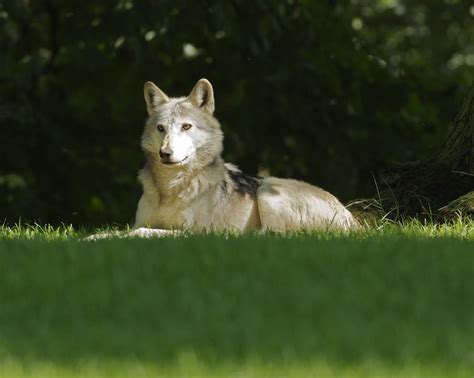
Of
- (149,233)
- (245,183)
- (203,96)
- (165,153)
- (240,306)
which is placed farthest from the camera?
(245,183)

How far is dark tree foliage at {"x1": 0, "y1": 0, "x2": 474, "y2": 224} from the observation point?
16516mm

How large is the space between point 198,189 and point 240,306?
361 cm

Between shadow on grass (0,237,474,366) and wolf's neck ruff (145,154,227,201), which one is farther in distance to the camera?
wolf's neck ruff (145,154,227,201)

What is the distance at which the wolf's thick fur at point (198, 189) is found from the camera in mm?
10953

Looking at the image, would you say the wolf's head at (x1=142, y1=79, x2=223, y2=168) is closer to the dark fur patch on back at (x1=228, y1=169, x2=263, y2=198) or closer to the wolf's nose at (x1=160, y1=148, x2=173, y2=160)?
the wolf's nose at (x1=160, y1=148, x2=173, y2=160)

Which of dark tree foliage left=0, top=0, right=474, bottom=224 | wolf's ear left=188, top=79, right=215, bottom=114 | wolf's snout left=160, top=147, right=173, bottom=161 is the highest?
wolf's ear left=188, top=79, right=215, bottom=114

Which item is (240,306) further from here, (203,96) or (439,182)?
(439,182)

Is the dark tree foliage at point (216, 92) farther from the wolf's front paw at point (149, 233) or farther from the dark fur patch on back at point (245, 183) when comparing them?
the wolf's front paw at point (149, 233)

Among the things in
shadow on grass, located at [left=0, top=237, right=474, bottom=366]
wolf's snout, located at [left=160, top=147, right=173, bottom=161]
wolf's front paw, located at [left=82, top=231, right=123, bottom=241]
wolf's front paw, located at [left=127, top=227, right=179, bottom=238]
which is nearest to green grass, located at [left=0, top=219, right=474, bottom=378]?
shadow on grass, located at [left=0, top=237, right=474, bottom=366]

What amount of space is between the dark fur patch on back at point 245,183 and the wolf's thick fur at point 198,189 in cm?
1

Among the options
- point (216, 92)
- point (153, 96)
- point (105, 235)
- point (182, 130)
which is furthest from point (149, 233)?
point (216, 92)

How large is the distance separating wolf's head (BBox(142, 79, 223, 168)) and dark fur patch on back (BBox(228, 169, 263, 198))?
0.40 m

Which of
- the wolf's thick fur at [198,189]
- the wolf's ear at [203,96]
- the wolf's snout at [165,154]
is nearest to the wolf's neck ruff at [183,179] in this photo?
the wolf's thick fur at [198,189]

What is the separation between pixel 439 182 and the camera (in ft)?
41.1
